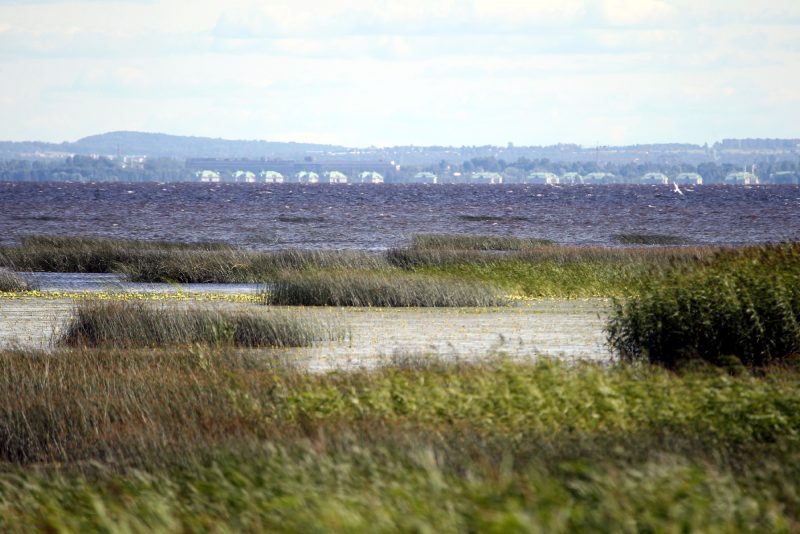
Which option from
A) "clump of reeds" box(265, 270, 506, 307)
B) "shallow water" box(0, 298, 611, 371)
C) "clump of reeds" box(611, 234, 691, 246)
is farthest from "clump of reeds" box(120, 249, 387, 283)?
"clump of reeds" box(611, 234, 691, 246)

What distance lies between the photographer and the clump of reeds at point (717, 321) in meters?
19.8

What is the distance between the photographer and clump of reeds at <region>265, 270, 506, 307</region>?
105 ft

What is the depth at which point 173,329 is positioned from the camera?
22.8 metres

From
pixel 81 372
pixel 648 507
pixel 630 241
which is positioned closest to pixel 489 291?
pixel 81 372

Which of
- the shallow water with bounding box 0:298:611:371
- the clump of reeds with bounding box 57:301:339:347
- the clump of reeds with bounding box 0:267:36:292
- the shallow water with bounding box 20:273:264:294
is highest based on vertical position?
the clump of reeds with bounding box 57:301:339:347

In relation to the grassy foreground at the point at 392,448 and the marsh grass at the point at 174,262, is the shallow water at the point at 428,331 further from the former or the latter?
the marsh grass at the point at 174,262

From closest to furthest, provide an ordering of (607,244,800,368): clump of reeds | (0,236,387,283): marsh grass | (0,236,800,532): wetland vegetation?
(0,236,800,532): wetland vegetation, (607,244,800,368): clump of reeds, (0,236,387,283): marsh grass

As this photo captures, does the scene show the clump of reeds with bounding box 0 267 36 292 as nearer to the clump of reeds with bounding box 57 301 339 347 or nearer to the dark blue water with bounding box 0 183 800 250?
the clump of reeds with bounding box 57 301 339 347

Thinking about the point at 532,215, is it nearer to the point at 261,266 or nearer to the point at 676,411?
the point at 261,266

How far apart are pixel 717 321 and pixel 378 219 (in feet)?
298

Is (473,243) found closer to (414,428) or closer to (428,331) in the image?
(428,331)

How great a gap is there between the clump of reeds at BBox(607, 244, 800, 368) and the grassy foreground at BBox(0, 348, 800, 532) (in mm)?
2878

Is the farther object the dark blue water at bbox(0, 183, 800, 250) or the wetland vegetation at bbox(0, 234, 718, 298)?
the dark blue water at bbox(0, 183, 800, 250)

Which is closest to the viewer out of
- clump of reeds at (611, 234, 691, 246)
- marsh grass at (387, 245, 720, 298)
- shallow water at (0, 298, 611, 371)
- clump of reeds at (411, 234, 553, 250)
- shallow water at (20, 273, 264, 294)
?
shallow water at (0, 298, 611, 371)
